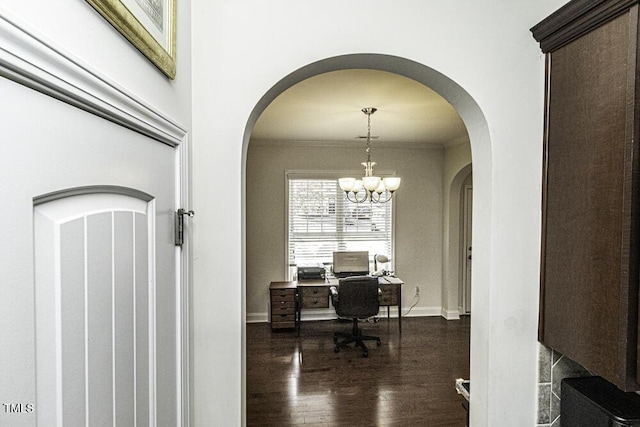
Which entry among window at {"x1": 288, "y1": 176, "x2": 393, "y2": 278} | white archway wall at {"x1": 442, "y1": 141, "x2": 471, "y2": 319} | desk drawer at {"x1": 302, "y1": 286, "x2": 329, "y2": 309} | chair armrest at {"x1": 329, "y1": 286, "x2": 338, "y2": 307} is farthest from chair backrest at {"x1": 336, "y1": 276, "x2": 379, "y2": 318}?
white archway wall at {"x1": 442, "y1": 141, "x2": 471, "y2": 319}

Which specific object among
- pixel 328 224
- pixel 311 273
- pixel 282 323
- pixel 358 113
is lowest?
pixel 282 323

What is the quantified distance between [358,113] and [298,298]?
8.75ft

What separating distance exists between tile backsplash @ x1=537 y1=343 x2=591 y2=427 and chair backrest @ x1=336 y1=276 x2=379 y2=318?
320cm

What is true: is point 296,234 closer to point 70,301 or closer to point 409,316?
point 409,316

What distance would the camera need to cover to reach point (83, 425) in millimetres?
585

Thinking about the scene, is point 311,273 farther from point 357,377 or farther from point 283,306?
point 357,377

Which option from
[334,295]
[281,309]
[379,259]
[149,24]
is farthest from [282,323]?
[149,24]

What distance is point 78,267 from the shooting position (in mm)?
569

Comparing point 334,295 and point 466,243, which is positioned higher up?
point 466,243

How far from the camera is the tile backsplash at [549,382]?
47.9 inches

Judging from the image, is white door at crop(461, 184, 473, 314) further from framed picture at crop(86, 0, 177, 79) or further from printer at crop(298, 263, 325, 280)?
framed picture at crop(86, 0, 177, 79)

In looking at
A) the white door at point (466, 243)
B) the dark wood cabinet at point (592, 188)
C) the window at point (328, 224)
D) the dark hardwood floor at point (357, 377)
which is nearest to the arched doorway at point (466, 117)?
the dark wood cabinet at point (592, 188)

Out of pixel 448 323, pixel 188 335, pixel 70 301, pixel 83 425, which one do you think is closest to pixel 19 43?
pixel 70 301

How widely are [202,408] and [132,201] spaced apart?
0.70 meters
